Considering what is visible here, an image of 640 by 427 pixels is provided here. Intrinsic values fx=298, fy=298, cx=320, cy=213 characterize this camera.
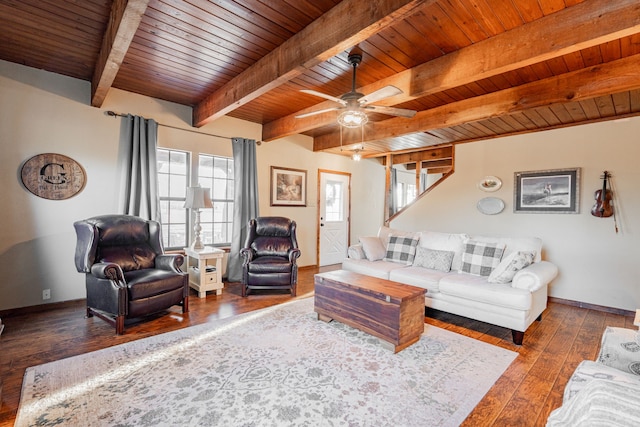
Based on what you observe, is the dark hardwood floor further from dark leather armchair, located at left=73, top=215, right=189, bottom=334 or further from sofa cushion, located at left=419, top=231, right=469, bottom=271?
sofa cushion, located at left=419, top=231, right=469, bottom=271

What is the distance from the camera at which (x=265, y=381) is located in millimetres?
2107

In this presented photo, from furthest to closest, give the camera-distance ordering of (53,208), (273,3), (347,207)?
(347,207) < (53,208) < (273,3)

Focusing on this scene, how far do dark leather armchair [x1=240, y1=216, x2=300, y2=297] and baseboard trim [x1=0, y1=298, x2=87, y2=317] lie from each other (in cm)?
198

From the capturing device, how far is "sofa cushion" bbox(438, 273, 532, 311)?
9.07ft

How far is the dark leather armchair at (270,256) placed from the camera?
13.6ft

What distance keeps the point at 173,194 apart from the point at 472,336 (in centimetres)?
429


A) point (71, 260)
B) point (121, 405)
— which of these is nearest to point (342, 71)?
point (121, 405)

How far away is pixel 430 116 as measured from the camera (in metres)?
4.14

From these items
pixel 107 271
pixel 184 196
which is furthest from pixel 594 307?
pixel 184 196

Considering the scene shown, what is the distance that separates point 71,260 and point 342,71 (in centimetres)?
387

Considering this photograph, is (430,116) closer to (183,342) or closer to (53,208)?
(183,342)

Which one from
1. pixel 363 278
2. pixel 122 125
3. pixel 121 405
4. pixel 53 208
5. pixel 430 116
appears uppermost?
pixel 430 116

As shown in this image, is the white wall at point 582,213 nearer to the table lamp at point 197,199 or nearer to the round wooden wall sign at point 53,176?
the table lamp at point 197,199

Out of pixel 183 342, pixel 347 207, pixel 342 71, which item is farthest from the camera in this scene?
pixel 347 207
